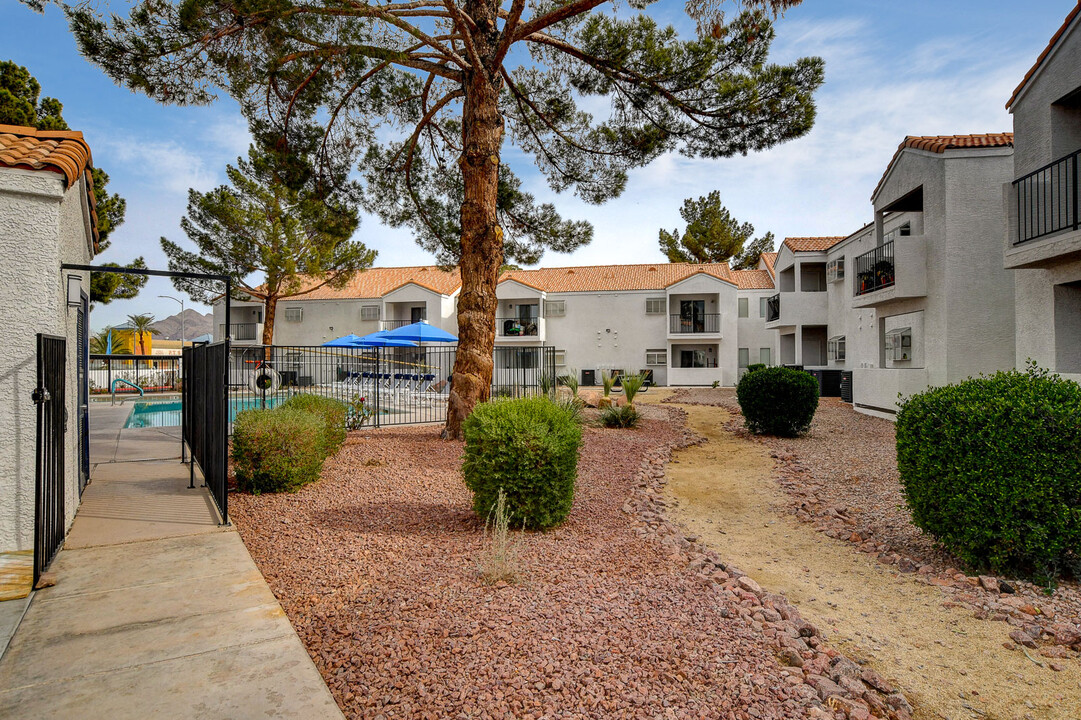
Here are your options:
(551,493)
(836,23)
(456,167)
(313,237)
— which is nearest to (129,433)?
(456,167)

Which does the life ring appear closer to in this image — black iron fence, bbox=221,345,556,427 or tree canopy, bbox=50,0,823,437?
black iron fence, bbox=221,345,556,427

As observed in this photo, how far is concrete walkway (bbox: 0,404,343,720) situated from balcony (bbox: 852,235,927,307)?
15.9 metres

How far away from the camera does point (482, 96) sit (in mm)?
10562

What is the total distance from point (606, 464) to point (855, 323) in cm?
1638

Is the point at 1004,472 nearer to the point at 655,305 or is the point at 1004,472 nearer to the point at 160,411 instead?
the point at 160,411

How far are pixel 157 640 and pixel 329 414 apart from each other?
6.11 metres

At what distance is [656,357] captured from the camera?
1439 inches

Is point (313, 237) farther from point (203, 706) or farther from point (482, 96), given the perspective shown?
point (203, 706)

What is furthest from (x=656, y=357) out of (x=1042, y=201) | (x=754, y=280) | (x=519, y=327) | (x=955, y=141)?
(x=1042, y=201)

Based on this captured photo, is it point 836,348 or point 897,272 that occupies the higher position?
point 897,272

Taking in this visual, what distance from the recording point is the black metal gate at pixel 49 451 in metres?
4.13

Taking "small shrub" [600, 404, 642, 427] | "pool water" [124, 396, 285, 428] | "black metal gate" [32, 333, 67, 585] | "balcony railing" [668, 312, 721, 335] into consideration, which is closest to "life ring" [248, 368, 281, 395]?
"pool water" [124, 396, 285, 428]

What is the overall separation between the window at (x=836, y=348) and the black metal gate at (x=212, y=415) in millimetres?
23683

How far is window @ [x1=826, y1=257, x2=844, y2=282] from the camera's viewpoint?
947 inches
